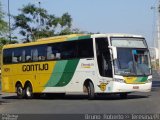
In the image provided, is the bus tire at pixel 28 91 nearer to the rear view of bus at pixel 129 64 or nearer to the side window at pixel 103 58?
the side window at pixel 103 58

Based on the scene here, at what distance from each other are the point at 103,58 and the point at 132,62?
1.39 metres

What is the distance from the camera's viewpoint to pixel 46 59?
2925 centimetres

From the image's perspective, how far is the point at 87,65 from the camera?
26281mm

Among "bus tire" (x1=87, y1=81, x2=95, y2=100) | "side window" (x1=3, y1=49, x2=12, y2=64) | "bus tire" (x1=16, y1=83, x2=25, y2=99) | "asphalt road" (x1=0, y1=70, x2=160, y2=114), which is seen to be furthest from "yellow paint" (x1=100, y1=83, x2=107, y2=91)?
"side window" (x1=3, y1=49, x2=12, y2=64)

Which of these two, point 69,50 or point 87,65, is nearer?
point 87,65

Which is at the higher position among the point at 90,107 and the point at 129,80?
the point at 129,80

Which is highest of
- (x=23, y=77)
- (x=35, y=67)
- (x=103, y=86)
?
(x=35, y=67)

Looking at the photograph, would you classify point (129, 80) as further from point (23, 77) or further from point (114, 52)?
point (23, 77)

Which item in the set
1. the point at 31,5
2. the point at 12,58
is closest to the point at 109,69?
the point at 12,58

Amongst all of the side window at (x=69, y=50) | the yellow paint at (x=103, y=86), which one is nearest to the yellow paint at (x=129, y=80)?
the yellow paint at (x=103, y=86)

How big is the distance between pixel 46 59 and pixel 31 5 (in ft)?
105

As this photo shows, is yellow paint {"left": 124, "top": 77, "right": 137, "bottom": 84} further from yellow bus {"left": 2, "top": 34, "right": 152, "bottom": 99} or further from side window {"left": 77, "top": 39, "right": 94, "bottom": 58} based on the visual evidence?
side window {"left": 77, "top": 39, "right": 94, "bottom": 58}

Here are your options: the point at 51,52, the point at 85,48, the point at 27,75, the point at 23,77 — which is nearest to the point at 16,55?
the point at 23,77

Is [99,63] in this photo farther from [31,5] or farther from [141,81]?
[31,5]
